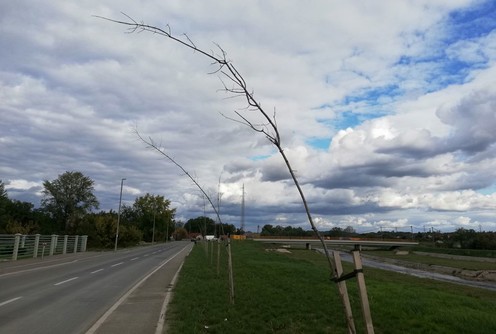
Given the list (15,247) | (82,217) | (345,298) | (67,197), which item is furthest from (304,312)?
(67,197)

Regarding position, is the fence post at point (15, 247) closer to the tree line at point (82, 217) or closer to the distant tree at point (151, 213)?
the tree line at point (82, 217)

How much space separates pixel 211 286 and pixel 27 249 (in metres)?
24.9

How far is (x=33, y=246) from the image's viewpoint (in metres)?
35.2

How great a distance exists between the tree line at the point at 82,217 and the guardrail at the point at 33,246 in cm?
537

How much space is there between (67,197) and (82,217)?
25507 millimetres

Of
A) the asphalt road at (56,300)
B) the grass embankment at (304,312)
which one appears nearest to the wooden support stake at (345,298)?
the grass embankment at (304,312)

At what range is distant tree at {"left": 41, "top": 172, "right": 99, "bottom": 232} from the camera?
9644 centimetres

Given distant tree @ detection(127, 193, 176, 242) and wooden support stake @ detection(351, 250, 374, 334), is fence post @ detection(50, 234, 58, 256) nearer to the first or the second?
wooden support stake @ detection(351, 250, 374, 334)

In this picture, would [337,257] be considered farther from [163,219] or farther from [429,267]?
[163,219]

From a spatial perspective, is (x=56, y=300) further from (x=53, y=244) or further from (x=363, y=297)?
(x=53, y=244)

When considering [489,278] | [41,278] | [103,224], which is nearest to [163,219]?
[103,224]

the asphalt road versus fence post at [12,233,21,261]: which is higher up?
fence post at [12,233,21,261]

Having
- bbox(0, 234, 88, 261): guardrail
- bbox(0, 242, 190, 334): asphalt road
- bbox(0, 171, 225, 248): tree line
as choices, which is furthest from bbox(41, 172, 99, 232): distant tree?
bbox(0, 242, 190, 334): asphalt road

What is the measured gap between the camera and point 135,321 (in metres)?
9.56
